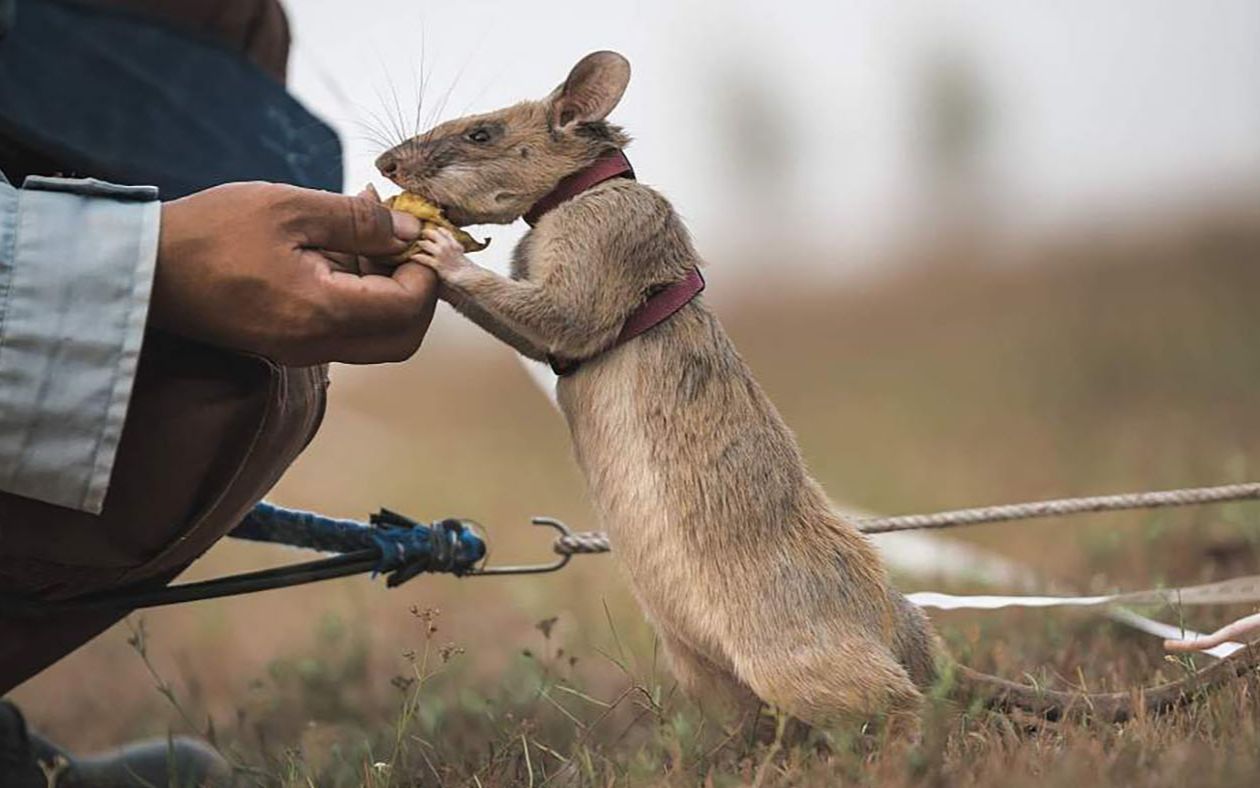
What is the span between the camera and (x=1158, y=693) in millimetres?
1899

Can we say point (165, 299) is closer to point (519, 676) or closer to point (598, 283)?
point (598, 283)

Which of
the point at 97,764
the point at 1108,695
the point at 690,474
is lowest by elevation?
the point at 97,764

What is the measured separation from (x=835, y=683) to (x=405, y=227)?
2.70 feet

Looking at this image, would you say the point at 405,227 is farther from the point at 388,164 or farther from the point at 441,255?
the point at 388,164

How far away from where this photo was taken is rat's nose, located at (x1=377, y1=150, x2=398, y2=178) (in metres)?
1.96

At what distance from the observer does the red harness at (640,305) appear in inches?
74.2

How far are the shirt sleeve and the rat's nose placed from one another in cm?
43

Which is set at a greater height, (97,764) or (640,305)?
(640,305)

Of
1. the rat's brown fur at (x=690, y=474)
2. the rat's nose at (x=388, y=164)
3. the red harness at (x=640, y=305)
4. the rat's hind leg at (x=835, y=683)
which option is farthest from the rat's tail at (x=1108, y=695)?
the rat's nose at (x=388, y=164)

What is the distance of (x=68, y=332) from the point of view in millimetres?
1540

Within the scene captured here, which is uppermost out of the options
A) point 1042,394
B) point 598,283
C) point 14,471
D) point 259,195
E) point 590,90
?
point 590,90

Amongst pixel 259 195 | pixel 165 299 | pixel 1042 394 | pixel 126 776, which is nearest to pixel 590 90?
pixel 259 195

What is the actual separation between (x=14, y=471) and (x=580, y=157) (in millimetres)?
898

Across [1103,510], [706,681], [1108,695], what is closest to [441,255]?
[706,681]
